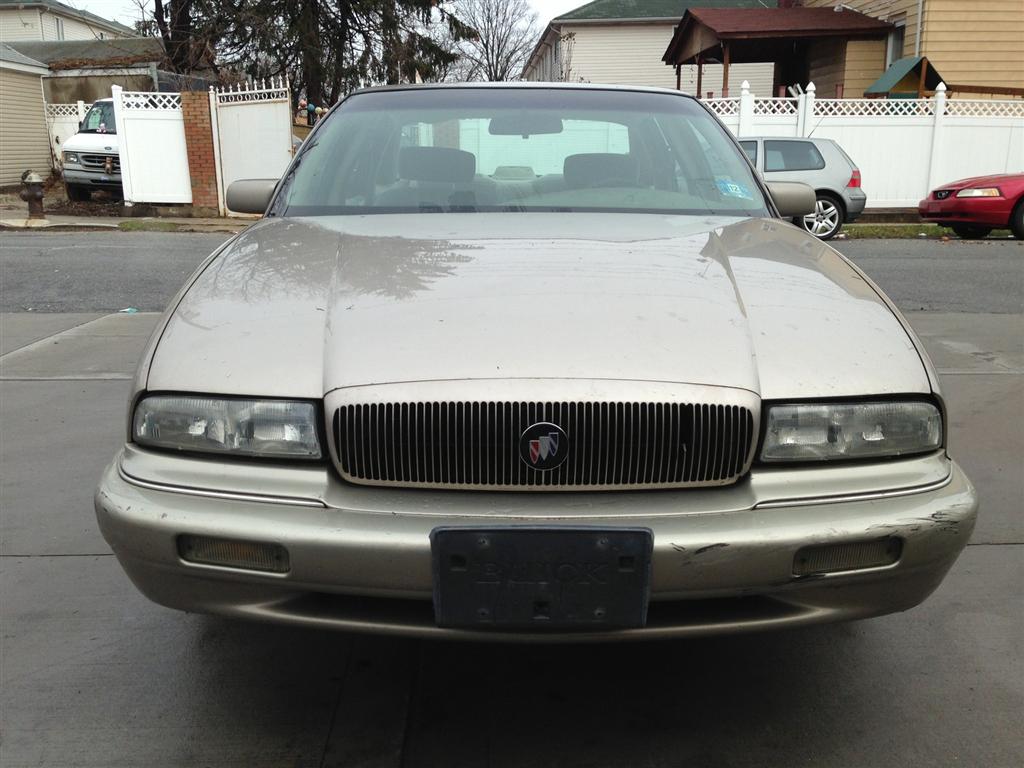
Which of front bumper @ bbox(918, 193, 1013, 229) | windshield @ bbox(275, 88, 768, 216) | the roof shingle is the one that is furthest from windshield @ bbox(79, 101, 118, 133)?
the roof shingle

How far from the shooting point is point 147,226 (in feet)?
47.8

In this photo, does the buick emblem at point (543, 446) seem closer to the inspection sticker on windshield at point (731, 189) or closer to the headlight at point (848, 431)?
the headlight at point (848, 431)

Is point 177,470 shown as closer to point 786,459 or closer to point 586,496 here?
point 586,496

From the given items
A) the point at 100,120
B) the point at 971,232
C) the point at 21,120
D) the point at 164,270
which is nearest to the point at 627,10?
the point at 21,120

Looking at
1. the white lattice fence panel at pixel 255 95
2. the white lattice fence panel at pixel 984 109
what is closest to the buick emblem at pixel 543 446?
the white lattice fence panel at pixel 255 95

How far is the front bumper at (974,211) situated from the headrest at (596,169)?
465 inches

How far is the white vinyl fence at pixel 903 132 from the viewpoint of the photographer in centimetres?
1658

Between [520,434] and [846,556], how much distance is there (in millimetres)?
702

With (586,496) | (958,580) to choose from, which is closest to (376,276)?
(586,496)

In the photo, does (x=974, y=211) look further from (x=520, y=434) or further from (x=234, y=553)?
(x=234, y=553)

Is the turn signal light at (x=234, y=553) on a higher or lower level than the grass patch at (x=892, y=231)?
higher

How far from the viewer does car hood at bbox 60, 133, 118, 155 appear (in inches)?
707

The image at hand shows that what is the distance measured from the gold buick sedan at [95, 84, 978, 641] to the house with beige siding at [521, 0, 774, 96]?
35.3 metres

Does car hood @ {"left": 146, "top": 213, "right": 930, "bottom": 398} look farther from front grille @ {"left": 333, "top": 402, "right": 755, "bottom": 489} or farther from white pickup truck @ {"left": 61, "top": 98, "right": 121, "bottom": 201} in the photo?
white pickup truck @ {"left": 61, "top": 98, "right": 121, "bottom": 201}
